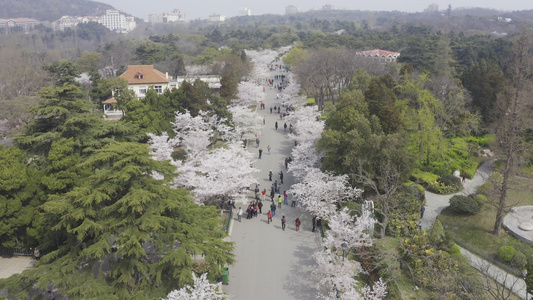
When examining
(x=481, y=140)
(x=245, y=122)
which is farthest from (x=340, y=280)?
(x=481, y=140)

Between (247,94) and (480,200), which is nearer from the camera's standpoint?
(480,200)

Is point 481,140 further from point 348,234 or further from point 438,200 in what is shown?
point 348,234

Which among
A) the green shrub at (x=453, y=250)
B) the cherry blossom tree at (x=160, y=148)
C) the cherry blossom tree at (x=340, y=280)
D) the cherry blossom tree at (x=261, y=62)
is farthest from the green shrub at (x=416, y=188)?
the cherry blossom tree at (x=261, y=62)

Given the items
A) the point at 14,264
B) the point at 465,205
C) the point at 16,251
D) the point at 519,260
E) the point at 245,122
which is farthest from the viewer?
the point at 245,122

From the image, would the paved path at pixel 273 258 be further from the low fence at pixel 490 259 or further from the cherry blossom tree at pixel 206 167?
the low fence at pixel 490 259

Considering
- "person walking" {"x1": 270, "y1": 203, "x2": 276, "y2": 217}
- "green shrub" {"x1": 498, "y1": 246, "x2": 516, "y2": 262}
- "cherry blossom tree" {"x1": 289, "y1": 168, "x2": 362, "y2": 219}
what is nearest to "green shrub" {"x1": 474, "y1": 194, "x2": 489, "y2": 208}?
"green shrub" {"x1": 498, "y1": 246, "x2": 516, "y2": 262}

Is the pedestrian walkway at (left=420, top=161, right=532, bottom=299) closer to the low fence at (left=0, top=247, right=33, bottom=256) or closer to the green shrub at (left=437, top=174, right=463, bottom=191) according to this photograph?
the green shrub at (left=437, top=174, right=463, bottom=191)
